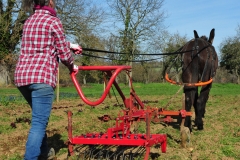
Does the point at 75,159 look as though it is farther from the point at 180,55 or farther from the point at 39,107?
the point at 180,55

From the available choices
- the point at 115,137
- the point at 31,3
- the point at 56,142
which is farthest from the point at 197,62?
the point at 31,3

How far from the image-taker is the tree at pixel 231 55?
164ft

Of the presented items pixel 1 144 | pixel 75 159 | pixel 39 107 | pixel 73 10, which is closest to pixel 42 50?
pixel 39 107

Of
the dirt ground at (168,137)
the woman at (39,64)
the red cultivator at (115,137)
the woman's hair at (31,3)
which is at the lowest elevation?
the dirt ground at (168,137)

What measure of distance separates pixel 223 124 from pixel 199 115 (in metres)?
1.34

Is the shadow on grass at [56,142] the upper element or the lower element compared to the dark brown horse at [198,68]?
lower

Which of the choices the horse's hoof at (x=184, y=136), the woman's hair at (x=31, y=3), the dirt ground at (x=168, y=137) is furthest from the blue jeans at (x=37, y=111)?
the horse's hoof at (x=184, y=136)

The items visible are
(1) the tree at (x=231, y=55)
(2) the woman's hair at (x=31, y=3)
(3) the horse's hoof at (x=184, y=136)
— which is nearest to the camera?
(2) the woman's hair at (x=31, y=3)

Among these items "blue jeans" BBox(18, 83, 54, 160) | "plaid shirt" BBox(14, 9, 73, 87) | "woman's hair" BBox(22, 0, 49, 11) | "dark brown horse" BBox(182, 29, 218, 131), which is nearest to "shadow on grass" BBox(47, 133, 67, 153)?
"blue jeans" BBox(18, 83, 54, 160)

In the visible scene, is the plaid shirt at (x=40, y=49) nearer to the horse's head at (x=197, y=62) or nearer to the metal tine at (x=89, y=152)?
the metal tine at (x=89, y=152)

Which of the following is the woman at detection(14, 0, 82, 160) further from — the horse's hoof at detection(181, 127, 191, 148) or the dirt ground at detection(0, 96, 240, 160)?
the horse's hoof at detection(181, 127, 191, 148)

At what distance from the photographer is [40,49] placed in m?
3.60

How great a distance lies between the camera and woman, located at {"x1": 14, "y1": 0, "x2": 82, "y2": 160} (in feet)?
11.6

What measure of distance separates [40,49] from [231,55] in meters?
51.3
